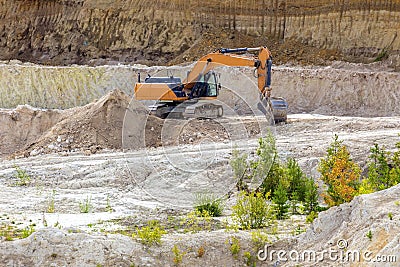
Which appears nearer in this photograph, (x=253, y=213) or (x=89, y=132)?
(x=253, y=213)

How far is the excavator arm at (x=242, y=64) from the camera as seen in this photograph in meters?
16.1

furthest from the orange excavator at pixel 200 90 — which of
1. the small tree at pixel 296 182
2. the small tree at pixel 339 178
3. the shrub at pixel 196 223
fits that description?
the shrub at pixel 196 223

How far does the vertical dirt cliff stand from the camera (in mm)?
25203

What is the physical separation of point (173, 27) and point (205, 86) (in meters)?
12.6

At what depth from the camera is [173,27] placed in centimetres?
2872

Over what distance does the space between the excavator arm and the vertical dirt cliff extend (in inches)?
361

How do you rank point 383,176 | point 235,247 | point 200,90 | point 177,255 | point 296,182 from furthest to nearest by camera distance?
point 200,90
point 296,182
point 383,176
point 235,247
point 177,255

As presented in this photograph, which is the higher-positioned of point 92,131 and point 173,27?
point 173,27

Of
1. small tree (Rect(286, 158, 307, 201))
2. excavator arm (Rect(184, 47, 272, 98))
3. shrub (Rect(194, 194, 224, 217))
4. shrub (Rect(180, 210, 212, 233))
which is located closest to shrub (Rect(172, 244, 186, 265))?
shrub (Rect(180, 210, 212, 233))

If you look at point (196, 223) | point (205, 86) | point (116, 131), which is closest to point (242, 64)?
point (205, 86)

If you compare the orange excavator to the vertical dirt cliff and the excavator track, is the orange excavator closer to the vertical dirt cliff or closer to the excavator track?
the excavator track

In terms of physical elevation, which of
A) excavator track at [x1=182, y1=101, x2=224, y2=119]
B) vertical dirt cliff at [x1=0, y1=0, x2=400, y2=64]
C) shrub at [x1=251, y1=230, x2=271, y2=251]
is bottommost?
shrub at [x1=251, y1=230, x2=271, y2=251]

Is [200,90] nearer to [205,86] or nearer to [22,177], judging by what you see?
[205,86]

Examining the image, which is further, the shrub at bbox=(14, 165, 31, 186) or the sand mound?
the sand mound
